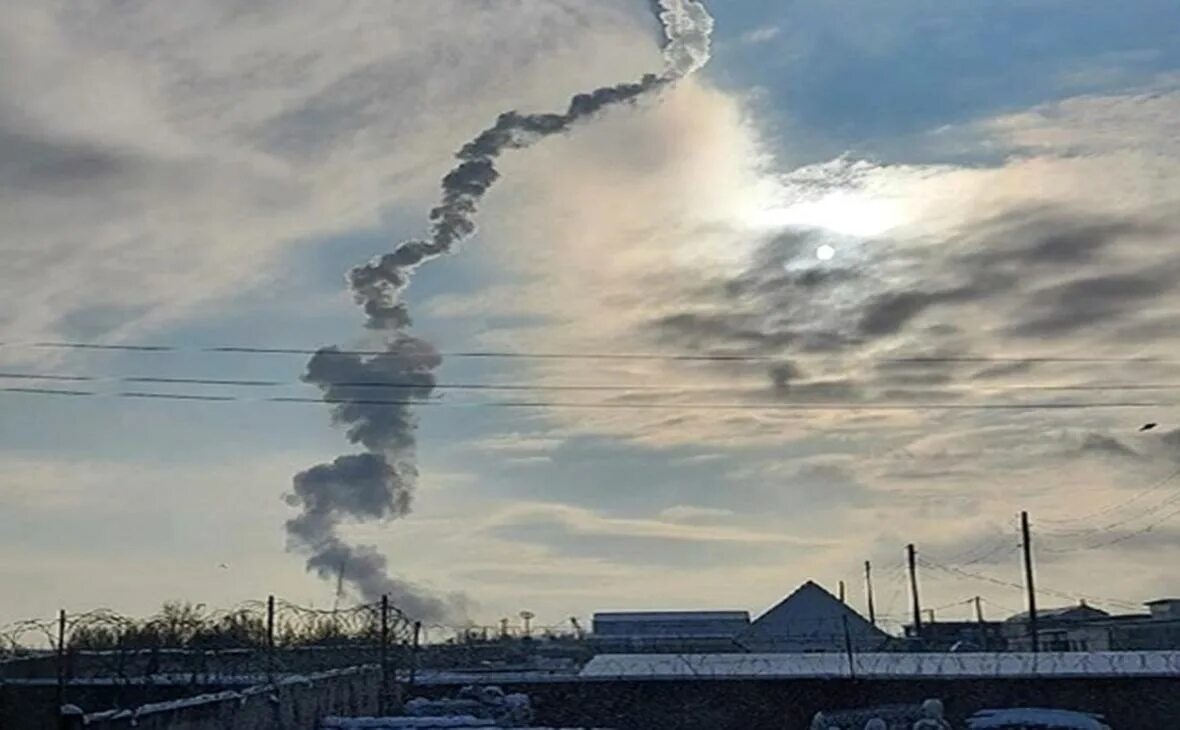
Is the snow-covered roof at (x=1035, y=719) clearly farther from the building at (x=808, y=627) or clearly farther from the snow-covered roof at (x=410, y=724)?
the building at (x=808, y=627)

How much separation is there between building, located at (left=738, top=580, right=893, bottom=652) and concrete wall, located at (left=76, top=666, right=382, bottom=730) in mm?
41957

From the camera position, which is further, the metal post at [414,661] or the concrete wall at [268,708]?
the metal post at [414,661]

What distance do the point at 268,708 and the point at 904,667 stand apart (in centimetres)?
2249

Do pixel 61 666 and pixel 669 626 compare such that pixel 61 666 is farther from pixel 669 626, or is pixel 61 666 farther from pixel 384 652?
pixel 669 626

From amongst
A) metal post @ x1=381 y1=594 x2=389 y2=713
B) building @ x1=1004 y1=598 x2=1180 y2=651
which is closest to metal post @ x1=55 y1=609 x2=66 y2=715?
metal post @ x1=381 y1=594 x2=389 y2=713

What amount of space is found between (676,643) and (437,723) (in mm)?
48110

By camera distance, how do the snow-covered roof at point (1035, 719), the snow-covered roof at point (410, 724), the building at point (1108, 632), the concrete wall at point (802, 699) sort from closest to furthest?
the snow-covered roof at point (410, 724), the snow-covered roof at point (1035, 719), the concrete wall at point (802, 699), the building at point (1108, 632)

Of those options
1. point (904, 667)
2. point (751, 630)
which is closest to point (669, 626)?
point (751, 630)

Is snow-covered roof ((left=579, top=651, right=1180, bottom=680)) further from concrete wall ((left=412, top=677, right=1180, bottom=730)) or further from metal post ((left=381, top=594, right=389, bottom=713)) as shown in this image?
metal post ((left=381, top=594, right=389, bottom=713))

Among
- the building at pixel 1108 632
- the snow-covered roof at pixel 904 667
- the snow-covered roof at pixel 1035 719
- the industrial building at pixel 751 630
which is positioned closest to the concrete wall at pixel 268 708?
the snow-covered roof at pixel 904 667

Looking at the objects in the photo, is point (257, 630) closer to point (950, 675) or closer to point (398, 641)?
point (398, 641)

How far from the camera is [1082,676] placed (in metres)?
39.1

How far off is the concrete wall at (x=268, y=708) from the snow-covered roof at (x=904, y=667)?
28.5 feet

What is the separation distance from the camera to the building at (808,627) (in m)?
Result: 76.1
